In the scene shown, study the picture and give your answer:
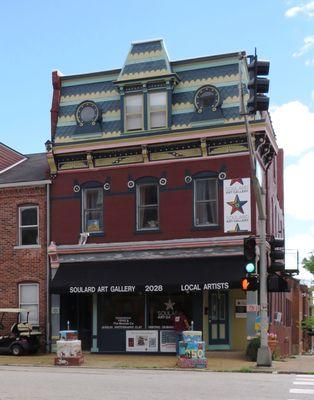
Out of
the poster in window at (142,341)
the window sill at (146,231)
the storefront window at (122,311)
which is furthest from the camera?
the storefront window at (122,311)

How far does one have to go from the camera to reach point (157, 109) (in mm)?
24000

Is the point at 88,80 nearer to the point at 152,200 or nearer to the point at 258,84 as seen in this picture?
the point at 152,200

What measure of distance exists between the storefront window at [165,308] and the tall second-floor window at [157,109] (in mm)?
6007

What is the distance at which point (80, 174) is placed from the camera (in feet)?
81.5

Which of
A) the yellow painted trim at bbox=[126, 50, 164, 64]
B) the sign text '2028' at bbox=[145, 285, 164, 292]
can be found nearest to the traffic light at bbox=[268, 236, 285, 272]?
the sign text '2028' at bbox=[145, 285, 164, 292]

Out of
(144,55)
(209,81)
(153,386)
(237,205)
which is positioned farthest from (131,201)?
(153,386)

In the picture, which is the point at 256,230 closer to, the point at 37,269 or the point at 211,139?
the point at 211,139

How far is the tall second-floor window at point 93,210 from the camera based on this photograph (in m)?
24.6

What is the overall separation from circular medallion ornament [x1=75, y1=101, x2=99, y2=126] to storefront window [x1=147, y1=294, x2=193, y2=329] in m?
6.82

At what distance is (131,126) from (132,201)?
8.82 ft

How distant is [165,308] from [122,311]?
1599 mm

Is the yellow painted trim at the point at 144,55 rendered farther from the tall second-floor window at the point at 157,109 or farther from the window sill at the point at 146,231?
the window sill at the point at 146,231

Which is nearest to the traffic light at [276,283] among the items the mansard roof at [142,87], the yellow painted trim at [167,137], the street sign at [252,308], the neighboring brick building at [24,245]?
the street sign at [252,308]

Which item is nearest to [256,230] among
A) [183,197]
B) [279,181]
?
A: [183,197]
